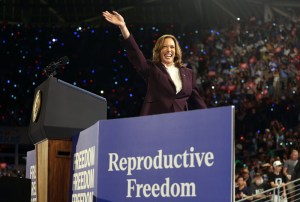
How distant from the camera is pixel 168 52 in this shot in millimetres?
2625

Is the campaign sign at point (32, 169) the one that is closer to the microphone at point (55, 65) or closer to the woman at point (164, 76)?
the microphone at point (55, 65)

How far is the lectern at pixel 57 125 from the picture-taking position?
8.29 feet

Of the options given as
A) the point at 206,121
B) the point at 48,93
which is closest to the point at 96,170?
the point at 206,121

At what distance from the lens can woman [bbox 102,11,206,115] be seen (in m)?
2.56

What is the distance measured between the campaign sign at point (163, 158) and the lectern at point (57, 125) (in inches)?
14.8

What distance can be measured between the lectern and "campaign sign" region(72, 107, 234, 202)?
377mm

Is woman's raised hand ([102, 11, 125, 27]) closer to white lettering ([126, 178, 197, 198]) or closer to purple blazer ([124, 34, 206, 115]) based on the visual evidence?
purple blazer ([124, 34, 206, 115])

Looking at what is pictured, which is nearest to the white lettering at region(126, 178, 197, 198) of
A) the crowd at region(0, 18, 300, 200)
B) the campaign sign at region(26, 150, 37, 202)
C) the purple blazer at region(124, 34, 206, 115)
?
the purple blazer at region(124, 34, 206, 115)

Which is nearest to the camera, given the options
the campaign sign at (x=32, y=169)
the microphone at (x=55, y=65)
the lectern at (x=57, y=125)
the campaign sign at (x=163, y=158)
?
the campaign sign at (x=163, y=158)

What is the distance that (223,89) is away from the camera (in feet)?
41.1

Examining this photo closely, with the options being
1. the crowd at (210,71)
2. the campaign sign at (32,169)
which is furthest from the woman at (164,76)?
the crowd at (210,71)

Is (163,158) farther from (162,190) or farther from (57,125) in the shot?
(57,125)

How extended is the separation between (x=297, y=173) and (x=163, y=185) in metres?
6.17

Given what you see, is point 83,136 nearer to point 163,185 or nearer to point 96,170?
point 96,170
